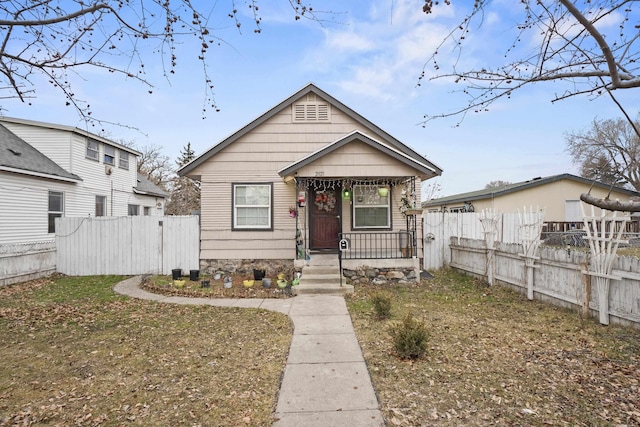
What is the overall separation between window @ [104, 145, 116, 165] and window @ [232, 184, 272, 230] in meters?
10.5

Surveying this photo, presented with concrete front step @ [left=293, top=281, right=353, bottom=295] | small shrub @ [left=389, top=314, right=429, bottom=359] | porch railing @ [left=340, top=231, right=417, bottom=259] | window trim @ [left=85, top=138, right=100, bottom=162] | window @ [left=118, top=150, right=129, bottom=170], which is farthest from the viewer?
window @ [left=118, top=150, right=129, bottom=170]

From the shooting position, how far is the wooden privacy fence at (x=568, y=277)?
5.04 m

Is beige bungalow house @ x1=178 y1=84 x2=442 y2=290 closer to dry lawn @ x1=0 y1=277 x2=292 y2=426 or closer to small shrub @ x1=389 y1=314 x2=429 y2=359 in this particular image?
dry lawn @ x1=0 y1=277 x2=292 y2=426

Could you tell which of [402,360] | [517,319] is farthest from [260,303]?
[517,319]

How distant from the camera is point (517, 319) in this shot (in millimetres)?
6016

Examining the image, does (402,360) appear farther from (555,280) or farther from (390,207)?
(390,207)

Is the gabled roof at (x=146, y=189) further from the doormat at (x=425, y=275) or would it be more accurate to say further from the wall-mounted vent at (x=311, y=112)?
the doormat at (x=425, y=275)

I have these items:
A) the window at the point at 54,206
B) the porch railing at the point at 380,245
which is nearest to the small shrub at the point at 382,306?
the porch railing at the point at 380,245

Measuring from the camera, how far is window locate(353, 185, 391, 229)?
10406mm

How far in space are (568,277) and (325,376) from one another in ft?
17.5

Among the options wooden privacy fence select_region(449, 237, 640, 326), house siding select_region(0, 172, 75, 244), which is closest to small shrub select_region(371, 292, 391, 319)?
wooden privacy fence select_region(449, 237, 640, 326)

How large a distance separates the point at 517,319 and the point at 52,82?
7899 mm

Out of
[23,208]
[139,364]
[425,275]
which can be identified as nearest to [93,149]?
[23,208]

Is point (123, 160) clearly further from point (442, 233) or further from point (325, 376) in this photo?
point (325, 376)
